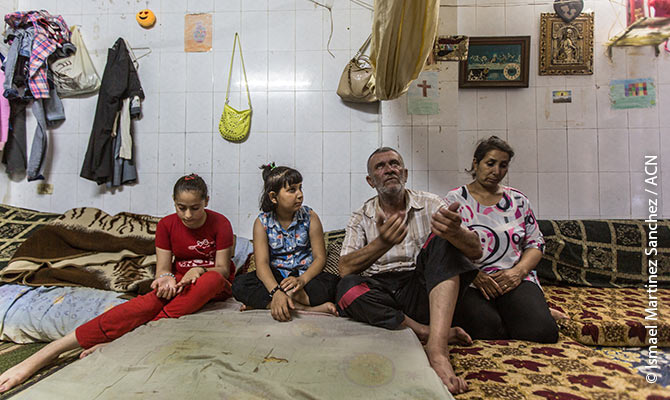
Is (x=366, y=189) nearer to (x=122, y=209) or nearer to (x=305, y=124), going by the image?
(x=305, y=124)

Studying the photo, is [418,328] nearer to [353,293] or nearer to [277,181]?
[353,293]

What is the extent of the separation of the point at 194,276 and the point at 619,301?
2151 mm

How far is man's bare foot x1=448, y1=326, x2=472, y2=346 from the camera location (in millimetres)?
1313

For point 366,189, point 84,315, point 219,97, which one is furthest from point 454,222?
point 219,97

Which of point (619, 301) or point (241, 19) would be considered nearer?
point (619, 301)

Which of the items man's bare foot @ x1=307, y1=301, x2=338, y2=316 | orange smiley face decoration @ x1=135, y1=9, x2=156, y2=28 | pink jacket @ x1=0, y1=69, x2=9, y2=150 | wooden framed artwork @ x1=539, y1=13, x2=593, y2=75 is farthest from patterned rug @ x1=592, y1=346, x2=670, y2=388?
pink jacket @ x1=0, y1=69, x2=9, y2=150

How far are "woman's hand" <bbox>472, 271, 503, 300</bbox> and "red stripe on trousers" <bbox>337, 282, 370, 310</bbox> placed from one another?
52cm

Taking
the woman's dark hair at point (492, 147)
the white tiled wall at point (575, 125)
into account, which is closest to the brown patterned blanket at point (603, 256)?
the white tiled wall at point (575, 125)

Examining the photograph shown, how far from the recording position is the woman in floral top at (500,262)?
1401 mm

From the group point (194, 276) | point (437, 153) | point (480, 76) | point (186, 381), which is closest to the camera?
point (186, 381)

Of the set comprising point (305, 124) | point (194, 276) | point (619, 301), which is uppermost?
point (305, 124)

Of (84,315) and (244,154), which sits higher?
(244,154)

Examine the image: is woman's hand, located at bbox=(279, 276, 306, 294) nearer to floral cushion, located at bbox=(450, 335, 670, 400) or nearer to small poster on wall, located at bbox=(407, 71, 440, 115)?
floral cushion, located at bbox=(450, 335, 670, 400)

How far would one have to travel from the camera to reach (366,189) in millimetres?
2646
